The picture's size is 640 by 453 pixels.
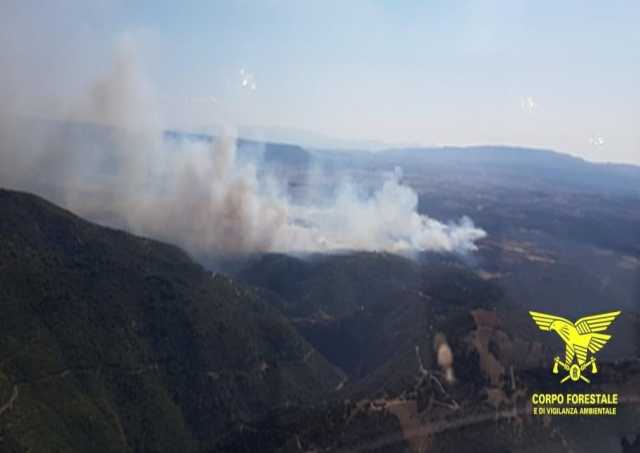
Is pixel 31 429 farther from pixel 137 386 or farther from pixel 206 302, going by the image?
pixel 206 302

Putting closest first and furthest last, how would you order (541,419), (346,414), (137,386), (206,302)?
(541,419) < (346,414) < (137,386) < (206,302)

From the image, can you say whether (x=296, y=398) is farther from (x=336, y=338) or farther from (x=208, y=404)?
(x=336, y=338)

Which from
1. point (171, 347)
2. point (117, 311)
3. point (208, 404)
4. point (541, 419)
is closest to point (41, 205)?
point (117, 311)

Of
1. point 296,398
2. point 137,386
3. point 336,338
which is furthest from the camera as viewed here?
point 336,338

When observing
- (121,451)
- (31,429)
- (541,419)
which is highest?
(541,419)

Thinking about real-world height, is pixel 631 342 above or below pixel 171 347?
A: above

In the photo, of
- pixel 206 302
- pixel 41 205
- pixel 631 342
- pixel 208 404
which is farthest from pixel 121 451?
pixel 631 342

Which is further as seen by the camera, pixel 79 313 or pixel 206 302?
pixel 206 302
